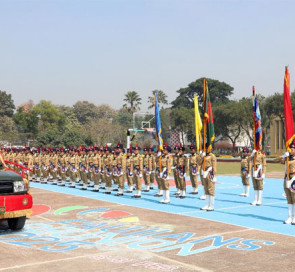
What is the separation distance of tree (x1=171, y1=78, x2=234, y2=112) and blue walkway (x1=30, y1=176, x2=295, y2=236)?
7243 centimetres

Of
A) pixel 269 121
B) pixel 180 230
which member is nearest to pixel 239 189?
pixel 180 230

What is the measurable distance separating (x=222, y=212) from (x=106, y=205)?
12.3 ft

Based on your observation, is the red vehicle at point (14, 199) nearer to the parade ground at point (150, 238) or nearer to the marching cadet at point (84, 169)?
the parade ground at point (150, 238)

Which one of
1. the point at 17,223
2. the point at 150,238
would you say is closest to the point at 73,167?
the point at 17,223

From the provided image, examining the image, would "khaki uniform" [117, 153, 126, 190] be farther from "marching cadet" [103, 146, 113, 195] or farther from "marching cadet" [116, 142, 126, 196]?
"marching cadet" [103, 146, 113, 195]

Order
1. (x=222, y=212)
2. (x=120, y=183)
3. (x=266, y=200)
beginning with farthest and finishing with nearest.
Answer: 1. (x=120, y=183)
2. (x=266, y=200)
3. (x=222, y=212)

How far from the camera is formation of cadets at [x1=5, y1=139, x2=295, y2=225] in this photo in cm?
1308

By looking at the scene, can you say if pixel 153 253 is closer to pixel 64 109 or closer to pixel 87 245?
pixel 87 245

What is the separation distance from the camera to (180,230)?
9.81m

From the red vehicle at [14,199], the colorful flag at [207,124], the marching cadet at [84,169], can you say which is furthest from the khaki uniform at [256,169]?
the marching cadet at [84,169]

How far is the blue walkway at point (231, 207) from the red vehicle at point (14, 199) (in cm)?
461

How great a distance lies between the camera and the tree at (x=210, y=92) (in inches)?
3572

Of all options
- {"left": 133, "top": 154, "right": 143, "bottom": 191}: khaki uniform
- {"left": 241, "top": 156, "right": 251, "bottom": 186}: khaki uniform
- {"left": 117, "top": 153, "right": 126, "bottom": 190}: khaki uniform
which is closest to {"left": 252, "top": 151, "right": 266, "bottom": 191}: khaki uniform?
{"left": 241, "top": 156, "right": 251, "bottom": 186}: khaki uniform

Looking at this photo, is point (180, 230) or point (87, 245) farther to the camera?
point (180, 230)
